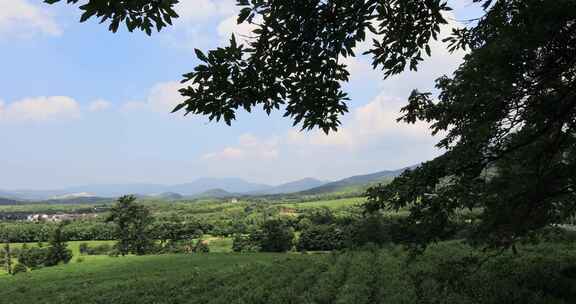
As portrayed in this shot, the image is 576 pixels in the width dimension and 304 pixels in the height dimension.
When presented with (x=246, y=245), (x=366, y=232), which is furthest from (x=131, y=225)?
(x=366, y=232)

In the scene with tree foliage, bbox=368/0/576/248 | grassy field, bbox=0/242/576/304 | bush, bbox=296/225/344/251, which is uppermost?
tree foliage, bbox=368/0/576/248

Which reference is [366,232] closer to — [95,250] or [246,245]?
[246,245]

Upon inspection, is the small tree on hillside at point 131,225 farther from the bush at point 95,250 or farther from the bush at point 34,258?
the bush at point 95,250

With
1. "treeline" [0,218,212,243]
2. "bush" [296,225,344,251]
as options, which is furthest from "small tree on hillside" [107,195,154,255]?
"bush" [296,225,344,251]

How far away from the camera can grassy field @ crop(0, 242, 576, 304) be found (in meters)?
13.7

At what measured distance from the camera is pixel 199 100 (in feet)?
13.7

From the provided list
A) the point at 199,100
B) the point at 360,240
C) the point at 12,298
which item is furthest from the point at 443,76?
the point at 360,240

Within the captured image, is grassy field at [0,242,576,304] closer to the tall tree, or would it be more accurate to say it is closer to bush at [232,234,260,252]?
the tall tree

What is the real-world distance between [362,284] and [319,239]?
2224 inches

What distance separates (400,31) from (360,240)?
5811 cm

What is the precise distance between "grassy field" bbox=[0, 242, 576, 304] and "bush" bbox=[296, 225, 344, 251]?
39.2 m

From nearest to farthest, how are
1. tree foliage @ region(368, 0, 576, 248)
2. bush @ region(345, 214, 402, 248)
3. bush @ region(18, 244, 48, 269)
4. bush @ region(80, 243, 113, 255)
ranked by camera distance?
tree foliage @ region(368, 0, 576, 248) < bush @ region(345, 214, 402, 248) < bush @ region(18, 244, 48, 269) < bush @ region(80, 243, 113, 255)

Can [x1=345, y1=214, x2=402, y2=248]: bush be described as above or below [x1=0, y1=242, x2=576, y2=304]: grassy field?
below

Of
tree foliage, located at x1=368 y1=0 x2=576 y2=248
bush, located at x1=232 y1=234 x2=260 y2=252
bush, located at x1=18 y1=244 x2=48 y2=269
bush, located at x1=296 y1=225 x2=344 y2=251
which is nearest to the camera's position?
tree foliage, located at x1=368 y1=0 x2=576 y2=248
